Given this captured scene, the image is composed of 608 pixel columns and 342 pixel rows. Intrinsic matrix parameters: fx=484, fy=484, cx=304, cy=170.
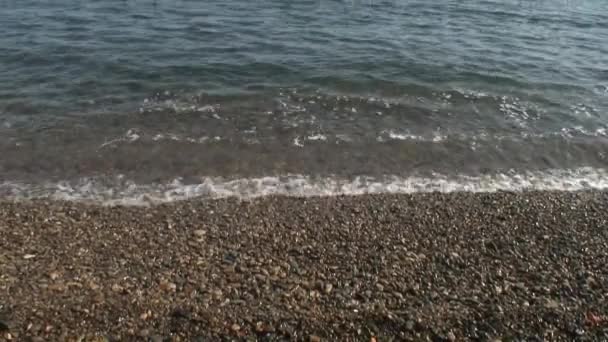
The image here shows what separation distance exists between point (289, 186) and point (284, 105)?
210 inches

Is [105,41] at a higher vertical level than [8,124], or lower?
higher

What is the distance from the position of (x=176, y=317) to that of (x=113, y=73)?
47.3ft

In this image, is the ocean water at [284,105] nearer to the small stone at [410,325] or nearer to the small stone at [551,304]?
the small stone at [551,304]

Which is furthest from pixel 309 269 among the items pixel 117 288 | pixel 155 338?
pixel 117 288

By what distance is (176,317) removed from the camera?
23.7 ft

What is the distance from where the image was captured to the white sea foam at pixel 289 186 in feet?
38.8

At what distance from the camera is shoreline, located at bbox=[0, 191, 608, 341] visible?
23.8 feet

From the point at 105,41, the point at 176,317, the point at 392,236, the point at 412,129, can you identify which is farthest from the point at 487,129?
the point at 105,41

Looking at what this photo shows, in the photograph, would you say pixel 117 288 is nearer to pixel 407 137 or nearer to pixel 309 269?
pixel 309 269

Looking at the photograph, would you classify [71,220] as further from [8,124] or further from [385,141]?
[385,141]

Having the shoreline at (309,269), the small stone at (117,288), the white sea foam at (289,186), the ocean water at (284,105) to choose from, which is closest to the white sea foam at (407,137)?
the ocean water at (284,105)

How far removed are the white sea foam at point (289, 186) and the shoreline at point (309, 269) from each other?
0.60 m

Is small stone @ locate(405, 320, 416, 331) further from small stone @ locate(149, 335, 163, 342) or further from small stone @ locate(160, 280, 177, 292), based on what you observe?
small stone @ locate(160, 280, 177, 292)

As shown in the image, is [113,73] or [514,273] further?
[113,73]
